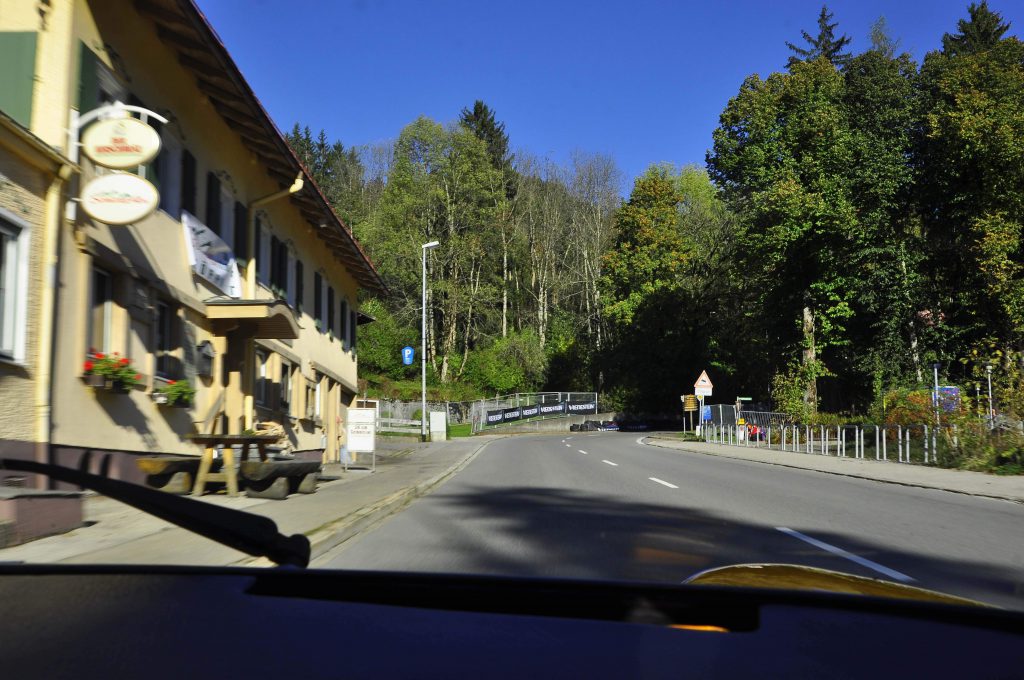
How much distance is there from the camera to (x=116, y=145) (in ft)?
32.9

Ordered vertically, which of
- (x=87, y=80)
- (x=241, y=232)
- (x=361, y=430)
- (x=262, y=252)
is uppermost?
(x=87, y=80)

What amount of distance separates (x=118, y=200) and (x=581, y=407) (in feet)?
179

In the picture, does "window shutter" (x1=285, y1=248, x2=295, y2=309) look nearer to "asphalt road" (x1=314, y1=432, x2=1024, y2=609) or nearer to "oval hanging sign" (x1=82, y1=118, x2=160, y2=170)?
"asphalt road" (x1=314, y1=432, x2=1024, y2=609)

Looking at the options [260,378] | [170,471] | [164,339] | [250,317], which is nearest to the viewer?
[170,471]

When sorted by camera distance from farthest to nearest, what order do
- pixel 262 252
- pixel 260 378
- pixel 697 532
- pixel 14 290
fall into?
→ pixel 260 378 < pixel 262 252 < pixel 14 290 < pixel 697 532

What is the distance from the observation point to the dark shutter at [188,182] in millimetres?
13969

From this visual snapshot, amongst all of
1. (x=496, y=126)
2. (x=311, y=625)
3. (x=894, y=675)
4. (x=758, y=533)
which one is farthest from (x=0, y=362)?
(x=496, y=126)

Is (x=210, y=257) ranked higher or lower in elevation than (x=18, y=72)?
lower

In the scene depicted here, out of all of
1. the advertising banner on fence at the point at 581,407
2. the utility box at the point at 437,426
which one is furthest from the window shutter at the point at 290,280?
the advertising banner on fence at the point at 581,407

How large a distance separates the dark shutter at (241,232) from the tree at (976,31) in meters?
49.5

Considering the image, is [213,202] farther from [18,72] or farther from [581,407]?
[581,407]

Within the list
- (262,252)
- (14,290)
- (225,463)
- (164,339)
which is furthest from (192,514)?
(262,252)

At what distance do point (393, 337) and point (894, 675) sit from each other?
60.2m

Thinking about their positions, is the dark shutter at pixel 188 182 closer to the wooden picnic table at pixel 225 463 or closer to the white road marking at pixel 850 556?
the wooden picnic table at pixel 225 463
